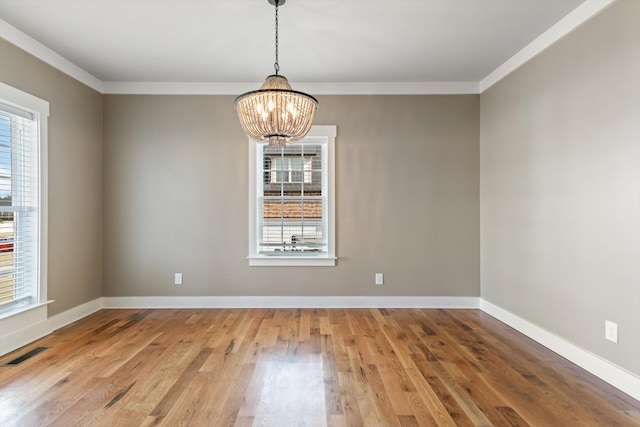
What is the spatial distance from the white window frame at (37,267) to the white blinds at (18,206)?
1.3 inches

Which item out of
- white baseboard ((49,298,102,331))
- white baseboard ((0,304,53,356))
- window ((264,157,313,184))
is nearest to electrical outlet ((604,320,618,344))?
window ((264,157,313,184))

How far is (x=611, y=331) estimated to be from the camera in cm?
241

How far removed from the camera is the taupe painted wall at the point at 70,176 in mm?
3238

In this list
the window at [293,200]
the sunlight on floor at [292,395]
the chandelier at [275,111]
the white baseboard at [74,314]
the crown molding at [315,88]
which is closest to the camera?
the sunlight on floor at [292,395]

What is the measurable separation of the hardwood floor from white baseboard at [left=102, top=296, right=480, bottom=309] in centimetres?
54

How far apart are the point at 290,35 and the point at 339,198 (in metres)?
1.93

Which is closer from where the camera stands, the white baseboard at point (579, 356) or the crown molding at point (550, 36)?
the white baseboard at point (579, 356)

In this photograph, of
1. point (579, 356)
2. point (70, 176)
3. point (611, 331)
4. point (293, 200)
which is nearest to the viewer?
point (611, 331)

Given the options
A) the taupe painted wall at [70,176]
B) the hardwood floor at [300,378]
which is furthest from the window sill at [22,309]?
the hardwood floor at [300,378]

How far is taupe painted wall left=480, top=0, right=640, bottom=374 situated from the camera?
7.51 ft

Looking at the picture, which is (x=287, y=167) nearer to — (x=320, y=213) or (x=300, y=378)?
(x=320, y=213)

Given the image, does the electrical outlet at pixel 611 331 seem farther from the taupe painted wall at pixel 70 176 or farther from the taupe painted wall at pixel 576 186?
the taupe painted wall at pixel 70 176

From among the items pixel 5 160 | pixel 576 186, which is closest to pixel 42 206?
pixel 5 160

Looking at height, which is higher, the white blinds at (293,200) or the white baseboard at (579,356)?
the white blinds at (293,200)
